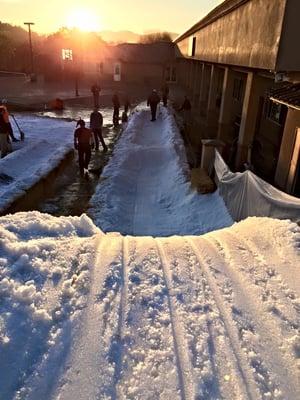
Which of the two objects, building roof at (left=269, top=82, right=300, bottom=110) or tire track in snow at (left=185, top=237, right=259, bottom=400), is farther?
building roof at (left=269, top=82, right=300, bottom=110)

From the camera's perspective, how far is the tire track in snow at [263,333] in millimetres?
3303

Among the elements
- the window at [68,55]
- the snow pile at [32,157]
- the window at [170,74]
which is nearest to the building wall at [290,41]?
the snow pile at [32,157]

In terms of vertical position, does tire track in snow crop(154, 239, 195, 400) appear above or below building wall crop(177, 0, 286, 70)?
below

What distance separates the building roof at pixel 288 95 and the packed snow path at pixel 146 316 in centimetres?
250

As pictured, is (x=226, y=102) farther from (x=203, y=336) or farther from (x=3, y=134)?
(x=203, y=336)

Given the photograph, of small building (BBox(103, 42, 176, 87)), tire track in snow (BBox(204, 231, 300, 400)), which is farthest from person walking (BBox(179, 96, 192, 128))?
small building (BBox(103, 42, 176, 87))

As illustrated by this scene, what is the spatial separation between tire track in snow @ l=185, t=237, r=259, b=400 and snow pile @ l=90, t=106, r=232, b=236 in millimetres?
3265

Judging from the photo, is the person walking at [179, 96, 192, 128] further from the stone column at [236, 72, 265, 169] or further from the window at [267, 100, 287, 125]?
the stone column at [236, 72, 265, 169]

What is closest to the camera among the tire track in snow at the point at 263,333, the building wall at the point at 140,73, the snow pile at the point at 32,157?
the tire track in snow at the point at 263,333

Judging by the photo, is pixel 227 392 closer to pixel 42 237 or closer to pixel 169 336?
pixel 169 336

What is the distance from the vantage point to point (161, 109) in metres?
22.3

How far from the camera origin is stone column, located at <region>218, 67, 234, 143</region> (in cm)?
1555

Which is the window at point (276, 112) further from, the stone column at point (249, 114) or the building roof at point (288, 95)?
the building roof at point (288, 95)

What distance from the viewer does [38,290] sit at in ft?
13.6
